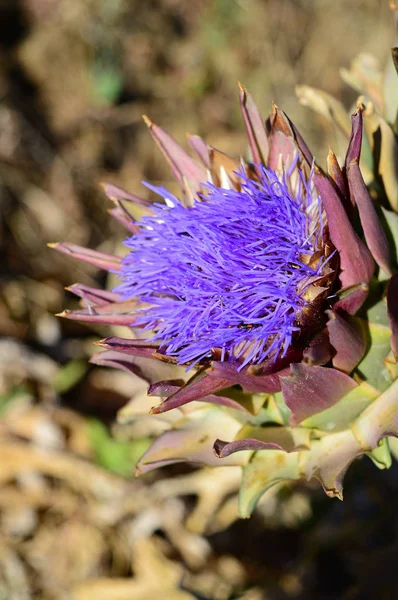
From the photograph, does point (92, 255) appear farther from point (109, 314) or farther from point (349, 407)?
point (349, 407)

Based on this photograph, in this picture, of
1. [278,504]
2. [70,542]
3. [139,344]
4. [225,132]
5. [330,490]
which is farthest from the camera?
[225,132]

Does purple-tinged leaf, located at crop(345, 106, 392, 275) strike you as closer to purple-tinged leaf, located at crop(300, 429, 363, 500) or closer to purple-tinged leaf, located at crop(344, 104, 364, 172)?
purple-tinged leaf, located at crop(344, 104, 364, 172)

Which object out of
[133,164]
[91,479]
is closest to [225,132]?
[133,164]

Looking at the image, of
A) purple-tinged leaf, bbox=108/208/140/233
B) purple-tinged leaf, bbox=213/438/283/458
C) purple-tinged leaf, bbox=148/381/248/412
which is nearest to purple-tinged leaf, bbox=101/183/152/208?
purple-tinged leaf, bbox=108/208/140/233

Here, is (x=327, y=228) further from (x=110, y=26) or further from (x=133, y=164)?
(x=110, y=26)

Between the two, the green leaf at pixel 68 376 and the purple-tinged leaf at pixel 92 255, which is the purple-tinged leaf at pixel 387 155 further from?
the green leaf at pixel 68 376

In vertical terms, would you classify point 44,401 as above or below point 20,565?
above

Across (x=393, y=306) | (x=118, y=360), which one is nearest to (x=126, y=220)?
(x=118, y=360)

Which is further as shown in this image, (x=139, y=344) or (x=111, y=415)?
(x=111, y=415)
